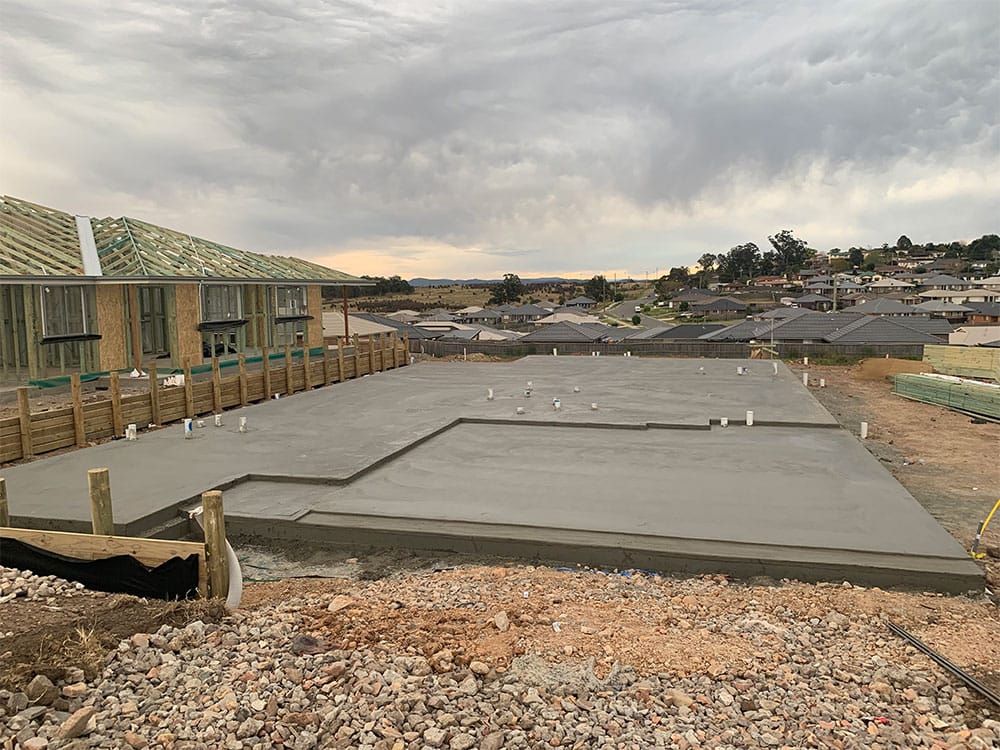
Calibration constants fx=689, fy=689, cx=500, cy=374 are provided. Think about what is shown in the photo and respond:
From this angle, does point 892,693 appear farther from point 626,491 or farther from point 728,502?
point 626,491

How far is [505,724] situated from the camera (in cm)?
418

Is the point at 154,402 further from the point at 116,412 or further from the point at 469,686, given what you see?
the point at 469,686

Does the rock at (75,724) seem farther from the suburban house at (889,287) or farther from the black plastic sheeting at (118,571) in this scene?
the suburban house at (889,287)

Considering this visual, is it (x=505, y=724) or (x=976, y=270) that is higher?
(x=976, y=270)

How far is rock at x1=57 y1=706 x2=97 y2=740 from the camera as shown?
3922mm

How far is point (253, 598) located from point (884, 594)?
5640 mm

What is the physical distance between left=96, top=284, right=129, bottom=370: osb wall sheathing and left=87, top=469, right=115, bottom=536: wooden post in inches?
548

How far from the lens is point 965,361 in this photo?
2441 cm

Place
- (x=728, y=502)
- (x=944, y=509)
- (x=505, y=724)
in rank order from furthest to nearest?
(x=944, y=509)
(x=728, y=502)
(x=505, y=724)

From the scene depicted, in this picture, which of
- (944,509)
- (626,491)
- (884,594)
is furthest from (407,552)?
(944,509)

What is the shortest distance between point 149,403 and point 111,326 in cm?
674

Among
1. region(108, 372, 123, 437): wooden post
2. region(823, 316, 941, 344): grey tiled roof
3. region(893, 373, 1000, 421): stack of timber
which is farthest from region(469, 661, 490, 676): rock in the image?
region(823, 316, 941, 344): grey tiled roof

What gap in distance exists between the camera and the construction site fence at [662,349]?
2972 centimetres

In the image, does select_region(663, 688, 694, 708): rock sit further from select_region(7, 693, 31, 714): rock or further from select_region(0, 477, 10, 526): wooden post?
select_region(0, 477, 10, 526): wooden post
